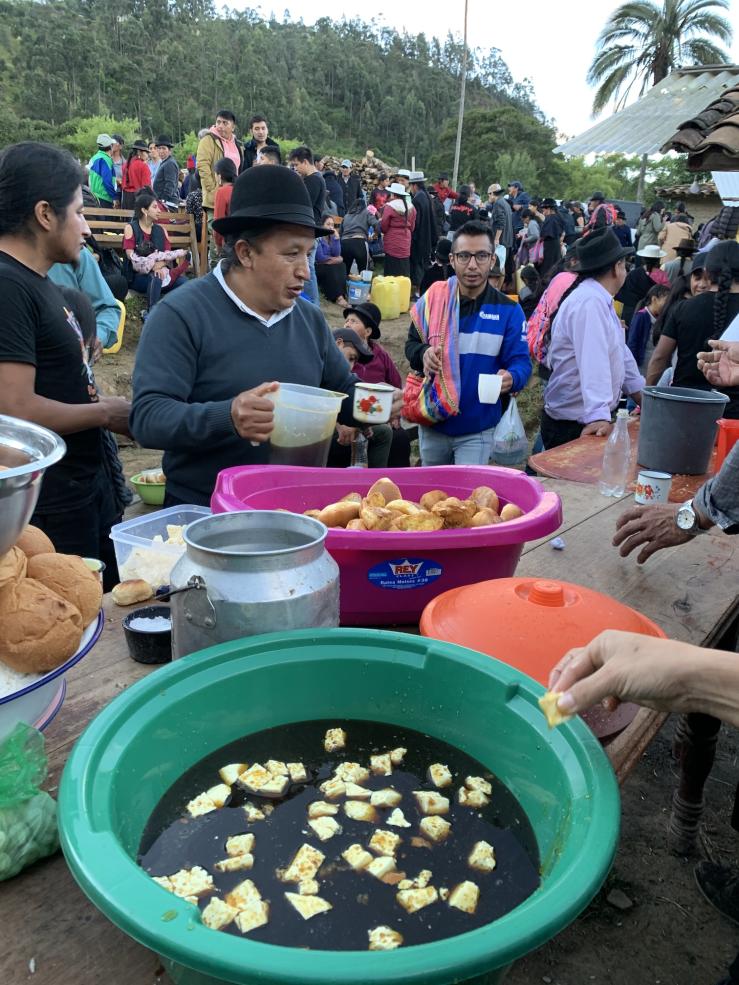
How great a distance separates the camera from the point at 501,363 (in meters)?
4.34

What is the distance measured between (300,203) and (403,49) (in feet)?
305

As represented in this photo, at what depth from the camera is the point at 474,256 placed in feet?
13.8

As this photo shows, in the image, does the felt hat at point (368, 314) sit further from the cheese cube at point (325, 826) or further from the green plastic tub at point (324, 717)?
the cheese cube at point (325, 826)

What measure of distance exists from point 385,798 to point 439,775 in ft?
0.36

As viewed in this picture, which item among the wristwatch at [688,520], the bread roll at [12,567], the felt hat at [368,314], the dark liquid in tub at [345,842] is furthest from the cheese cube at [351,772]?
the felt hat at [368,314]

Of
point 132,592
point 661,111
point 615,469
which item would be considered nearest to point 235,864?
point 132,592

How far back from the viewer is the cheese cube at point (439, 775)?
3.81 feet

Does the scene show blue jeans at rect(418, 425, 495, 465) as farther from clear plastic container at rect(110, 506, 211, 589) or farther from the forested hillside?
the forested hillside

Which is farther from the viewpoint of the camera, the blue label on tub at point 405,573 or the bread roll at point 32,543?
the blue label on tub at point 405,573

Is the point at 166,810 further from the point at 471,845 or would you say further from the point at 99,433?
the point at 99,433

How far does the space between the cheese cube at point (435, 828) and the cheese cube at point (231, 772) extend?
310 mm

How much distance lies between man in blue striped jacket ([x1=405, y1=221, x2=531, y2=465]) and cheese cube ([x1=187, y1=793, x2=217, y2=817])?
134 inches

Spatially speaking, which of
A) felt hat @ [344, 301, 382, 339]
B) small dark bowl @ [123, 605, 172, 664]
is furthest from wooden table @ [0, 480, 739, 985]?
felt hat @ [344, 301, 382, 339]

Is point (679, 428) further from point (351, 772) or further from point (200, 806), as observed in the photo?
point (200, 806)
